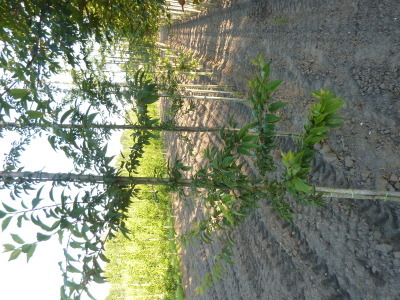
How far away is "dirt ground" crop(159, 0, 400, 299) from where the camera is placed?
301 centimetres

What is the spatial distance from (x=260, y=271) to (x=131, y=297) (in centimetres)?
963

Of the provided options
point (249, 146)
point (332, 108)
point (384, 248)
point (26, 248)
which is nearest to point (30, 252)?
point (26, 248)

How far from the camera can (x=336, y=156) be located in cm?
359

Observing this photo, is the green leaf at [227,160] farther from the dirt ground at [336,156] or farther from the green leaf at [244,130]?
the dirt ground at [336,156]

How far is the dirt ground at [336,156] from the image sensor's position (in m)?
3.01

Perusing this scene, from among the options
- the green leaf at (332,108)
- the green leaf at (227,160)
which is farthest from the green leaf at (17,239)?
the green leaf at (332,108)

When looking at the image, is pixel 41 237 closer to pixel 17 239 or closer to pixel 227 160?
pixel 17 239

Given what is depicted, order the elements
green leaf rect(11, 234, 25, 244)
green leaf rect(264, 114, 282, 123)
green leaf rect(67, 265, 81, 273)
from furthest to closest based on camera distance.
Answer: green leaf rect(264, 114, 282, 123), green leaf rect(67, 265, 81, 273), green leaf rect(11, 234, 25, 244)

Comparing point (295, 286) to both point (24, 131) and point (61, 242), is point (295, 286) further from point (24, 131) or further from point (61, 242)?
point (24, 131)

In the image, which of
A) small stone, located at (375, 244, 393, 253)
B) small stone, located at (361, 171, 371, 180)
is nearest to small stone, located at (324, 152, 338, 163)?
small stone, located at (361, 171, 371, 180)

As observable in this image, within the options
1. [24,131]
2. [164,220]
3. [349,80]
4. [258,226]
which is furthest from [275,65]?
[164,220]

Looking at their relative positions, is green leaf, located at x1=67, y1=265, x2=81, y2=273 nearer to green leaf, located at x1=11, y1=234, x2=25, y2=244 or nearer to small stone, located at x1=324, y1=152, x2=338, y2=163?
green leaf, located at x1=11, y1=234, x2=25, y2=244

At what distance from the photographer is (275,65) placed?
5000 mm

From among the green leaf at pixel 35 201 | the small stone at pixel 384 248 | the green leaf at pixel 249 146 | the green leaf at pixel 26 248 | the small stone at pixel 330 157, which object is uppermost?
the green leaf at pixel 249 146
